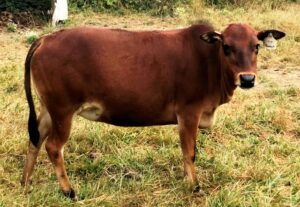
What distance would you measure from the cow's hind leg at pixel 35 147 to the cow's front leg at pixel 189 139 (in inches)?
50.4

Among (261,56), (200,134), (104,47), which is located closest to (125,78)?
(104,47)

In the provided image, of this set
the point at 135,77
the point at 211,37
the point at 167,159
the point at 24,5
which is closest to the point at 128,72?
the point at 135,77

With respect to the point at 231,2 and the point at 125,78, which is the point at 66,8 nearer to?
the point at 231,2

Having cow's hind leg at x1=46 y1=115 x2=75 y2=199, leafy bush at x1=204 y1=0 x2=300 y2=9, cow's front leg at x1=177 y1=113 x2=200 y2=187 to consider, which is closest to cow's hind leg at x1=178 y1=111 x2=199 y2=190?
cow's front leg at x1=177 y1=113 x2=200 y2=187

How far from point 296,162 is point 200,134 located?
126cm

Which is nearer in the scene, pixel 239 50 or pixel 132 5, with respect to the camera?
pixel 239 50

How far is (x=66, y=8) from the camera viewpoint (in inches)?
505

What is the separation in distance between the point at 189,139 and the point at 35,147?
4.90 ft

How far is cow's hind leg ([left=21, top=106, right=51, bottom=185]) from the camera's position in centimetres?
508

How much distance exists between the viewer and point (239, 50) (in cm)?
473

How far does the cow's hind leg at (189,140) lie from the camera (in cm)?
504

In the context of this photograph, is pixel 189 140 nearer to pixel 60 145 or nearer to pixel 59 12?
pixel 60 145

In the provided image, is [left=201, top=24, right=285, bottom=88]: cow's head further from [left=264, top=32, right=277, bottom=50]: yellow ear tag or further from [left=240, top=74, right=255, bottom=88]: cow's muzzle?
[left=264, top=32, right=277, bottom=50]: yellow ear tag

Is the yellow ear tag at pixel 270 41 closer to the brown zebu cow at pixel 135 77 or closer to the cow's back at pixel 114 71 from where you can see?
the brown zebu cow at pixel 135 77
